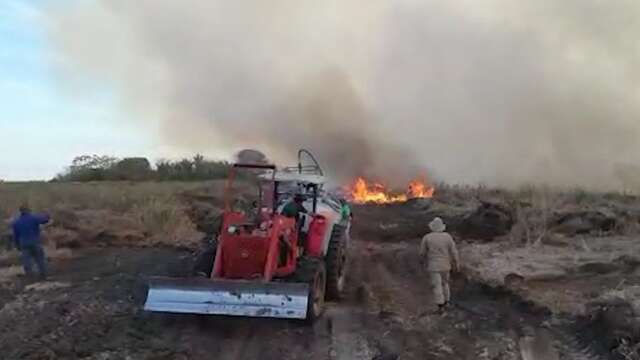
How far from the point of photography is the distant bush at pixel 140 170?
49.7 meters

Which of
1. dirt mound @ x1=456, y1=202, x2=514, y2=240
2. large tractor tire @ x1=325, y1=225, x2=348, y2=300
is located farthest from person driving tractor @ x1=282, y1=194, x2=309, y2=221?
dirt mound @ x1=456, y1=202, x2=514, y2=240

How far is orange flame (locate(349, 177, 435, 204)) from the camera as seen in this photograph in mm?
32125

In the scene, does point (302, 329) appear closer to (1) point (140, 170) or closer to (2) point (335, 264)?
(2) point (335, 264)

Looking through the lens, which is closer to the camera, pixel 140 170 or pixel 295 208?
pixel 295 208

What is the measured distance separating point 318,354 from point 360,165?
967 inches

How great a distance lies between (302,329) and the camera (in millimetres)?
11625

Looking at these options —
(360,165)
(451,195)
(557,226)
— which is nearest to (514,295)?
(557,226)

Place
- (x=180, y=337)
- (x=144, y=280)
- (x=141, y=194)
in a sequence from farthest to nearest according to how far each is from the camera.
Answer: (x=141, y=194) → (x=144, y=280) → (x=180, y=337)

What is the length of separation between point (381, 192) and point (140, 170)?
23.1 meters

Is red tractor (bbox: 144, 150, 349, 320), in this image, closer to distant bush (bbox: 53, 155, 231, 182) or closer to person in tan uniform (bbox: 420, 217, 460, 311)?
person in tan uniform (bbox: 420, 217, 460, 311)

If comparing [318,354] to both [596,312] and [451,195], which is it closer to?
[596,312]

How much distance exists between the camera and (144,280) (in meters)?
14.9

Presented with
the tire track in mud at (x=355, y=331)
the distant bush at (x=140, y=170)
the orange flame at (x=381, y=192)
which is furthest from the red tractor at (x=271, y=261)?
the distant bush at (x=140, y=170)

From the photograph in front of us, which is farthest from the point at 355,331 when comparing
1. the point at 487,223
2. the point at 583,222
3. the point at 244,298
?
the point at 583,222
